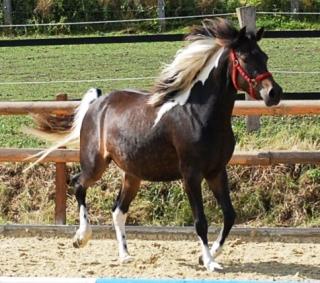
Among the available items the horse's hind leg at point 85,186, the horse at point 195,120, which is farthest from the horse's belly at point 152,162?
the horse's hind leg at point 85,186

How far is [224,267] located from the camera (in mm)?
6676

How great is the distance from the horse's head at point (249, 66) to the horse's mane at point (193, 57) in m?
0.02

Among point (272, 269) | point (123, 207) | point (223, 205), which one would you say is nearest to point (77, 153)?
point (123, 207)

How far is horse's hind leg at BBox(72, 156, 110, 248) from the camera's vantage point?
23.5ft

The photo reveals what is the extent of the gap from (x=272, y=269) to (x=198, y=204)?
2.60 ft

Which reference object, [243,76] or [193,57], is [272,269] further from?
[193,57]

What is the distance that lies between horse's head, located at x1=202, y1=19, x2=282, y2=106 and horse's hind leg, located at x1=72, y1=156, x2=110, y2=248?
57.9 inches

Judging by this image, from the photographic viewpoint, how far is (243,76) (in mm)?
6277

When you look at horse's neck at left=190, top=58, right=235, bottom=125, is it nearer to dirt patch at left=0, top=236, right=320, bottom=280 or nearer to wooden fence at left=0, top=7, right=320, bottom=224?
dirt patch at left=0, top=236, right=320, bottom=280

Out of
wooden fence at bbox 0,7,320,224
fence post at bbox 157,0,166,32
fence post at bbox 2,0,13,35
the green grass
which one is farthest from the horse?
fence post at bbox 2,0,13,35

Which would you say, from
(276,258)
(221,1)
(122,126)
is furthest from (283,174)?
(221,1)

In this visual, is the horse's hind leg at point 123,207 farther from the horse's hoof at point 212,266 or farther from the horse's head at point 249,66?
the horse's head at point 249,66

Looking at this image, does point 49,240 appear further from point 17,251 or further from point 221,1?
point 221,1

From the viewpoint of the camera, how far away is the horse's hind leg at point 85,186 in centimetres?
716
